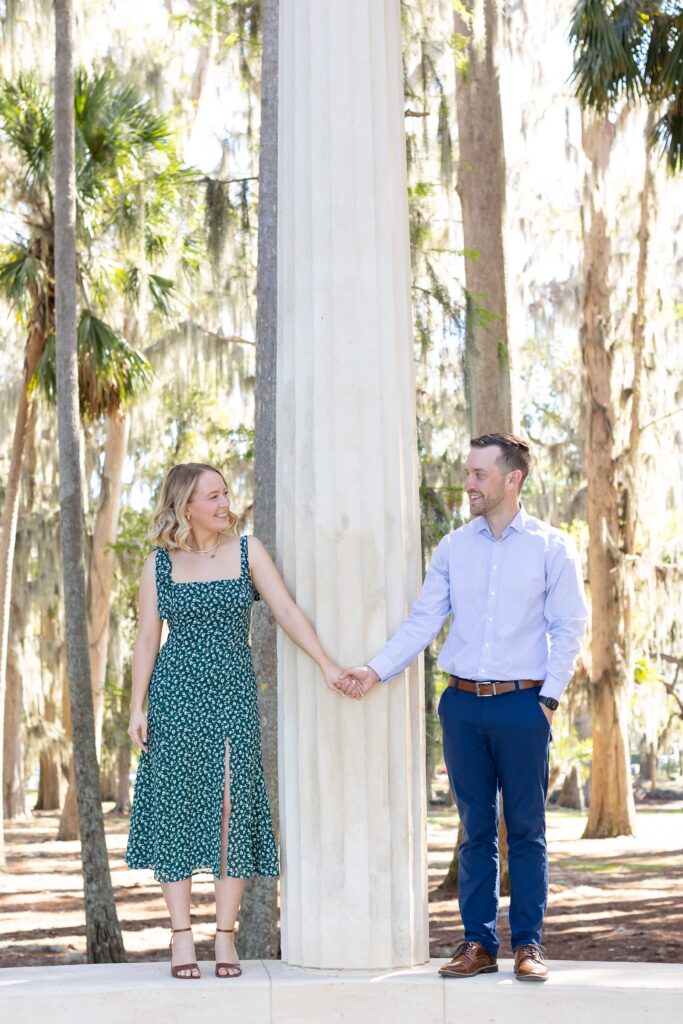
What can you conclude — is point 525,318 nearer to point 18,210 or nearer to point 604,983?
point 18,210

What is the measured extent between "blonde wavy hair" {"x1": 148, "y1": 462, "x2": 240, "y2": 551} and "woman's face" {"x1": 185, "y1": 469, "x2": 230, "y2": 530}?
1 centimetres

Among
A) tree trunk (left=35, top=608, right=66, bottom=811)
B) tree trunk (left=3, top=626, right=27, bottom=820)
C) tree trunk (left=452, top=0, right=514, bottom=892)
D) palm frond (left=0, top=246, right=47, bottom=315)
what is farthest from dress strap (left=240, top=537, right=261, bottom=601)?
tree trunk (left=35, top=608, right=66, bottom=811)

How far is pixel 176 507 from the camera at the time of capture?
4.11 metres

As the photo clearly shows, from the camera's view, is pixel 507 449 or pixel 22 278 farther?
pixel 22 278

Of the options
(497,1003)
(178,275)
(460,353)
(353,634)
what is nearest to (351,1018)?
(497,1003)

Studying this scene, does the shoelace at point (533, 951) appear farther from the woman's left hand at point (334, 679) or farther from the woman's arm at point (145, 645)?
the woman's arm at point (145, 645)

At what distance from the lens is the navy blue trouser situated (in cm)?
393

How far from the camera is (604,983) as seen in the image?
3771 millimetres

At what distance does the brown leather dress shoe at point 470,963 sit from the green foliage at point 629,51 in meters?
6.68

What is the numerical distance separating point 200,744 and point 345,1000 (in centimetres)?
88

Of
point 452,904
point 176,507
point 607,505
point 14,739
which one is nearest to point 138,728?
point 176,507

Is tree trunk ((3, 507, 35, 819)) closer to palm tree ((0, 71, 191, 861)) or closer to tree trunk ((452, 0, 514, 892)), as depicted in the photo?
palm tree ((0, 71, 191, 861))

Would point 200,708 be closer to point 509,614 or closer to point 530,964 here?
point 509,614

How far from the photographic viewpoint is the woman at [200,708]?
4.03 m
